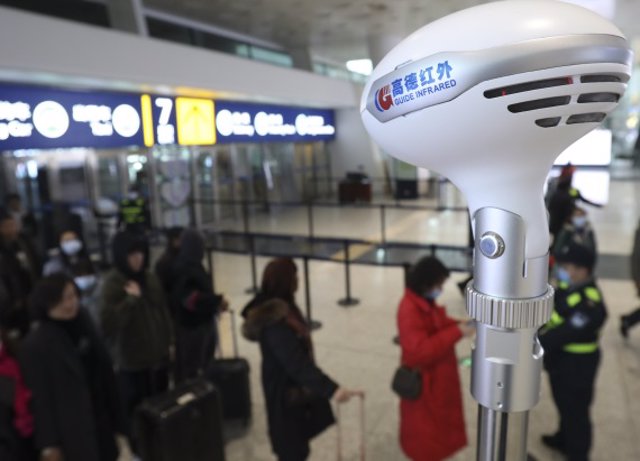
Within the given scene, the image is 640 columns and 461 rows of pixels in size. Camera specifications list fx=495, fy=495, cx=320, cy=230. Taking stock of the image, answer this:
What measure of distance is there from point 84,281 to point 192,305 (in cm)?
129

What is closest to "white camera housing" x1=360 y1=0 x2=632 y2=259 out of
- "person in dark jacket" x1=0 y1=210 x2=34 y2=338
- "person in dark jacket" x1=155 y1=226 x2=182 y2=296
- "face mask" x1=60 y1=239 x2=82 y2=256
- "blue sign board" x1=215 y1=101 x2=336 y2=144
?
"person in dark jacket" x1=155 y1=226 x2=182 y2=296

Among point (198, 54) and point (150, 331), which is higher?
point (198, 54)

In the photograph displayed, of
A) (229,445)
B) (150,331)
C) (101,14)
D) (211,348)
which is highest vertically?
(101,14)

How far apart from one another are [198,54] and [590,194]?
1351cm

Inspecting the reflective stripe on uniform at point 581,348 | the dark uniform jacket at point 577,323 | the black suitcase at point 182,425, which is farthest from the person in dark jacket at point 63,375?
the reflective stripe on uniform at point 581,348

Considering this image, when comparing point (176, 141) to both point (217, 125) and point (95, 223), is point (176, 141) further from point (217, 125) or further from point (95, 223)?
point (95, 223)

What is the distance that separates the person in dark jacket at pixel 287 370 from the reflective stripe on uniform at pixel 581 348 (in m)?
1.39

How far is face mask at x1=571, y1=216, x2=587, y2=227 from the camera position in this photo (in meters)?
6.03

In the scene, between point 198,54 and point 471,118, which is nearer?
point 471,118

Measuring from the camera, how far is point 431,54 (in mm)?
737

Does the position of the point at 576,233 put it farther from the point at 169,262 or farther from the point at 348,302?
the point at 169,262

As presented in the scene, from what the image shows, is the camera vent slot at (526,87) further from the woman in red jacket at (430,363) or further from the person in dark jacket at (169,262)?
the person in dark jacket at (169,262)

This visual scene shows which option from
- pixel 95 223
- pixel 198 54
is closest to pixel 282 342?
pixel 198 54

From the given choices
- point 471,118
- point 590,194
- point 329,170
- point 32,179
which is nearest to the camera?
point 471,118
